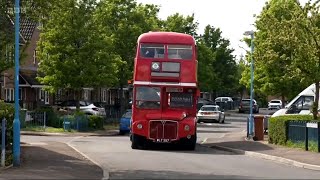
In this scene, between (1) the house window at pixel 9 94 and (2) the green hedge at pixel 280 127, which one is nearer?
(2) the green hedge at pixel 280 127

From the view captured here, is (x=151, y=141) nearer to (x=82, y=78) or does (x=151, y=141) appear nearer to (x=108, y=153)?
(x=108, y=153)

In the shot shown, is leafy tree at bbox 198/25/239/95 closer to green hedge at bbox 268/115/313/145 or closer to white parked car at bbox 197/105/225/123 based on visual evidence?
white parked car at bbox 197/105/225/123

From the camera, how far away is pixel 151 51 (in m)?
26.6

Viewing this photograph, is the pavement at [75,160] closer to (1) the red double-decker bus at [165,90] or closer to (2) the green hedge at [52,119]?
(1) the red double-decker bus at [165,90]

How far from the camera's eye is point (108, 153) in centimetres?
2506

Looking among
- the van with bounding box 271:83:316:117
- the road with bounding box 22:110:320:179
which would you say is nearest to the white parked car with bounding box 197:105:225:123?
the van with bounding box 271:83:316:117

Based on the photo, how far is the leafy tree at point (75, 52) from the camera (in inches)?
1738

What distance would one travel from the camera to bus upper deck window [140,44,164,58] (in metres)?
26.6

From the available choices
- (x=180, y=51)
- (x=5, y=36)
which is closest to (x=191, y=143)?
(x=180, y=51)

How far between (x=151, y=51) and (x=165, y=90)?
175 cm

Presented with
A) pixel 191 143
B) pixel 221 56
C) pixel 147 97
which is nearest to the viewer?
pixel 147 97

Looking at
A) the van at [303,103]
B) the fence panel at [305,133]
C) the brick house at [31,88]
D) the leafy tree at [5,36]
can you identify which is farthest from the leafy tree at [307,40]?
the brick house at [31,88]

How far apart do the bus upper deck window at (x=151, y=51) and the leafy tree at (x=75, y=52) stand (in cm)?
1797

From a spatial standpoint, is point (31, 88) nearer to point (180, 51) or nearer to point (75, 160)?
point (180, 51)
